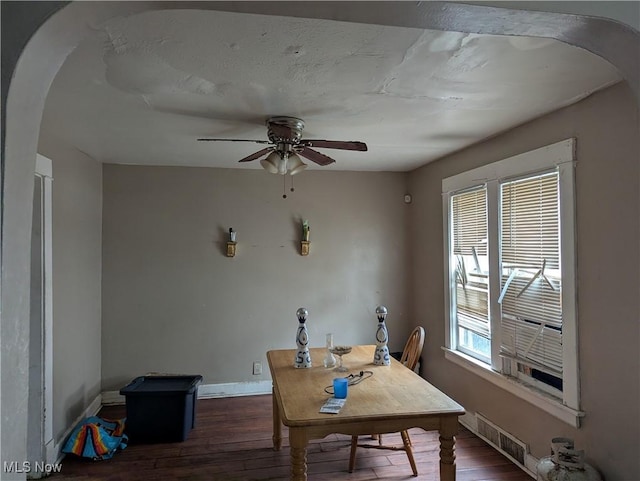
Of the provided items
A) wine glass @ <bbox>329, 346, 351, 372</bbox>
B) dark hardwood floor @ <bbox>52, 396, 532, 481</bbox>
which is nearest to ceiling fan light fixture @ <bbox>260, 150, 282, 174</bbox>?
wine glass @ <bbox>329, 346, 351, 372</bbox>

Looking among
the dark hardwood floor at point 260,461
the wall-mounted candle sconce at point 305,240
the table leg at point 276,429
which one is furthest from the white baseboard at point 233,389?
the wall-mounted candle sconce at point 305,240

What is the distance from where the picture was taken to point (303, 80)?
2084mm

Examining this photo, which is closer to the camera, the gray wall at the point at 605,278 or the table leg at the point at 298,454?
the table leg at the point at 298,454

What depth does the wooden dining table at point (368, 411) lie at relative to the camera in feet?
6.47

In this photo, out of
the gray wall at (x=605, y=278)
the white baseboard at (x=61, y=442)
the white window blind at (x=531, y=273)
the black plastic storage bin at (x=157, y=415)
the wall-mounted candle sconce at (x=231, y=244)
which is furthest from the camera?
the wall-mounted candle sconce at (x=231, y=244)

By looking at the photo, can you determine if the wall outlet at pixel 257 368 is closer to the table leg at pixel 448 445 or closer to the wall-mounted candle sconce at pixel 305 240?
the wall-mounted candle sconce at pixel 305 240

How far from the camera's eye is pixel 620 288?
2139 millimetres

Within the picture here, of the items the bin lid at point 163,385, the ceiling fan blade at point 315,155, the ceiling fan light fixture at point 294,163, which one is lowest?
the bin lid at point 163,385

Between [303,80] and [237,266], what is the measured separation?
2.67m

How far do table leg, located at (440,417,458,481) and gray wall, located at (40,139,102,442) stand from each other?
8.49ft

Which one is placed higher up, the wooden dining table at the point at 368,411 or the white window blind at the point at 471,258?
the white window blind at the point at 471,258

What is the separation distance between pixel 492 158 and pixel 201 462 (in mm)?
2971

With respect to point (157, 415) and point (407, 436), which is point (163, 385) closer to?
point (157, 415)

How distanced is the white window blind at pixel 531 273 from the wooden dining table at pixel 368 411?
2.71 feet
